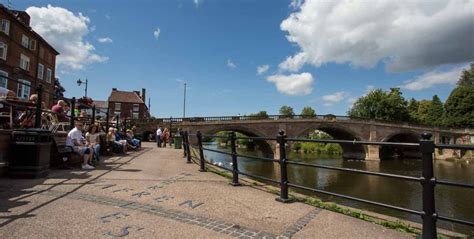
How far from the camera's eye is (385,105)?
193ft

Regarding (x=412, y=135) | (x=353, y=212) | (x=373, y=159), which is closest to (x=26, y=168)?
(x=353, y=212)

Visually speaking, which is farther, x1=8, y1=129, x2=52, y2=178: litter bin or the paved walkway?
x1=8, y1=129, x2=52, y2=178: litter bin

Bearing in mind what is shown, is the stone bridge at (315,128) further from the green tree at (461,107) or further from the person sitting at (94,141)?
the person sitting at (94,141)

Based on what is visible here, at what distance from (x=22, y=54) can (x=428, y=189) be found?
30.3 m

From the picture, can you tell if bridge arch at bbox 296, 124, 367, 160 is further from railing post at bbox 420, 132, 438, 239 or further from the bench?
railing post at bbox 420, 132, 438, 239

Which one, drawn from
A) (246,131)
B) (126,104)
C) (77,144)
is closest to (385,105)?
(246,131)

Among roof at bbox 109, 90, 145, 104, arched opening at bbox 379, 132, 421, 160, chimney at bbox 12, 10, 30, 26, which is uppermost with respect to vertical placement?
chimney at bbox 12, 10, 30, 26

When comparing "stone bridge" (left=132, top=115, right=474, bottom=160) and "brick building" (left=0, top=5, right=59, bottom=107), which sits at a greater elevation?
"brick building" (left=0, top=5, right=59, bottom=107)

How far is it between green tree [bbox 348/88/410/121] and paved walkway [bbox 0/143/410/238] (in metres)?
59.3

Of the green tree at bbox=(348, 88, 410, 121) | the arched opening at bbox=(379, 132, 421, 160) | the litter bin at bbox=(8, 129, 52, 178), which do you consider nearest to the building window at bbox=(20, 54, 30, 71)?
the litter bin at bbox=(8, 129, 52, 178)

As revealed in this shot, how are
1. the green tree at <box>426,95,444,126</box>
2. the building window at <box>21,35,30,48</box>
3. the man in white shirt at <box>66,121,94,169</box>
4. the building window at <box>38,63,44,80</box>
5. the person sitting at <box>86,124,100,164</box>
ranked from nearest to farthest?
the man in white shirt at <box>66,121,94,169</box>
the person sitting at <box>86,124,100,164</box>
the building window at <box>21,35,30,48</box>
the building window at <box>38,63,44,80</box>
the green tree at <box>426,95,444,126</box>

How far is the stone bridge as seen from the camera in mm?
33438

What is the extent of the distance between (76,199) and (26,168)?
2016mm

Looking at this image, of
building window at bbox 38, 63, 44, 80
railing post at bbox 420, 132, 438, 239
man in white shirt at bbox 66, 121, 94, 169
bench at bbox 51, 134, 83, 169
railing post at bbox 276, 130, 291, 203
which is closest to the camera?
railing post at bbox 420, 132, 438, 239
